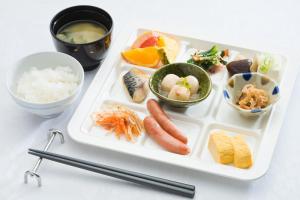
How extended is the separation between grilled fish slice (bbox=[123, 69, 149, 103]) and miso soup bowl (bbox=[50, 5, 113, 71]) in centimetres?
21

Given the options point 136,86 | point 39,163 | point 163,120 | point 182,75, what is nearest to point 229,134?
point 163,120

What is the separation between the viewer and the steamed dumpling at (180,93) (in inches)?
96.9

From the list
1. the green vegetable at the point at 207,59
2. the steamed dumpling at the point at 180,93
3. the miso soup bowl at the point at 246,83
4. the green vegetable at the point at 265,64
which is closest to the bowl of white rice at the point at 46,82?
the steamed dumpling at the point at 180,93

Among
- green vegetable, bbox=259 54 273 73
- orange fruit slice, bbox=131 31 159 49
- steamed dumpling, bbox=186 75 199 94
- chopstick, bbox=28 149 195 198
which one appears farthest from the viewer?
orange fruit slice, bbox=131 31 159 49

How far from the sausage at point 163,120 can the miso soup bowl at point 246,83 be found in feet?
1.00

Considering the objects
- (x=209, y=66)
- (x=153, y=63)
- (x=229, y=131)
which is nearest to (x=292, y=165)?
(x=229, y=131)

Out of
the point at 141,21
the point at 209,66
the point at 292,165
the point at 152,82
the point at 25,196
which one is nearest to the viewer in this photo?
the point at 25,196

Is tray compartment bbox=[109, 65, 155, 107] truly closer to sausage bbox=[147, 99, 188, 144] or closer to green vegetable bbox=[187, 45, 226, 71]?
sausage bbox=[147, 99, 188, 144]

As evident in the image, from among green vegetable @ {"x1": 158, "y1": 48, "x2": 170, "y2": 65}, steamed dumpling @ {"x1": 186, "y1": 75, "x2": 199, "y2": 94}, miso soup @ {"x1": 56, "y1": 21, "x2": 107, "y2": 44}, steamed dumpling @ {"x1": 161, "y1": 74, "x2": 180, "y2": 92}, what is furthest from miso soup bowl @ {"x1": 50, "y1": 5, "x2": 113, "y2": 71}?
steamed dumpling @ {"x1": 186, "y1": 75, "x2": 199, "y2": 94}

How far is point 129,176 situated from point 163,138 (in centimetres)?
26

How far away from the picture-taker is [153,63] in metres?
2.80

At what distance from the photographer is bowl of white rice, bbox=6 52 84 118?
7.86 feet

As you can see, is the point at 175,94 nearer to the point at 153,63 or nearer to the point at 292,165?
the point at 153,63

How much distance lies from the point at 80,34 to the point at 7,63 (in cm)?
49
